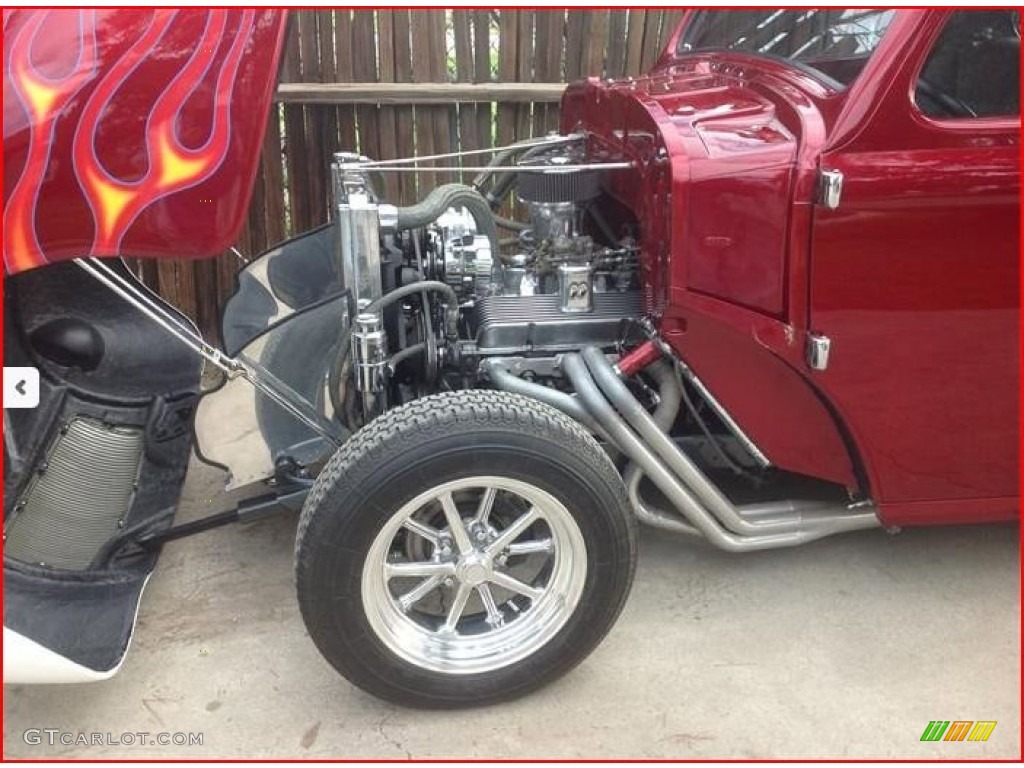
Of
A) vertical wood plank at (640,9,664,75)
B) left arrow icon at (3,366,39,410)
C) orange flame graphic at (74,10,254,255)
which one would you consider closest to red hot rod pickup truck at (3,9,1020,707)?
orange flame graphic at (74,10,254,255)

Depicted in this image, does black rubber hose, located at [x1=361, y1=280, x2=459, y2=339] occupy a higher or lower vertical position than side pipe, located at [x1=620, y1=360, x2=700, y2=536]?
higher

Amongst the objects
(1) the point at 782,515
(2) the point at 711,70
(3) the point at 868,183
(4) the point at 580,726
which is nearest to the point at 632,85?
(2) the point at 711,70

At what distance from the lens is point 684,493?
8.29 ft

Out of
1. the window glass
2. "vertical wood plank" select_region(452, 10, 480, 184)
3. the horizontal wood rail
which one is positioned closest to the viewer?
the window glass

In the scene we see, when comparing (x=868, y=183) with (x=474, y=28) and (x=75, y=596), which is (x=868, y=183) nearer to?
(x=75, y=596)

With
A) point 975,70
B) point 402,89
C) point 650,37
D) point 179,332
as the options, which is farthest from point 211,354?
point 650,37

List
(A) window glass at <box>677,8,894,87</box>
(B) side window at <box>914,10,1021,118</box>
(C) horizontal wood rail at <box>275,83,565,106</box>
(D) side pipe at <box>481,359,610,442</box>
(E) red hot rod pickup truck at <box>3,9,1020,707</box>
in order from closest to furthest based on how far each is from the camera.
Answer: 1. (E) red hot rod pickup truck at <box>3,9,1020,707</box>
2. (B) side window at <box>914,10,1021,118</box>
3. (A) window glass at <box>677,8,894,87</box>
4. (D) side pipe at <box>481,359,610,442</box>
5. (C) horizontal wood rail at <box>275,83,565,106</box>

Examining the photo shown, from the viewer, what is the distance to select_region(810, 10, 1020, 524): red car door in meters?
2.26

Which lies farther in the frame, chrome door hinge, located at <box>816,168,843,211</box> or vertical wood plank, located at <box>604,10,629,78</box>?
vertical wood plank, located at <box>604,10,629,78</box>

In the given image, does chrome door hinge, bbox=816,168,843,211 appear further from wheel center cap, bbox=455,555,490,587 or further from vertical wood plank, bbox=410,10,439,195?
vertical wood plank, bbox=410,10,439,195

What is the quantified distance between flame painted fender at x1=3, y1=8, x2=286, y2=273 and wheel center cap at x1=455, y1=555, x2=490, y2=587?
1.01m

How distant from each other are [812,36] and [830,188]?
746mm

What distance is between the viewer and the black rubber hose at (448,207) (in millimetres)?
2676

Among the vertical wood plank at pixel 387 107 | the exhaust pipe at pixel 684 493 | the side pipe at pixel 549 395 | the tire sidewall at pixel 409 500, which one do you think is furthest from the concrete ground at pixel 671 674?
the vertical wood plank at pixel 387 107
